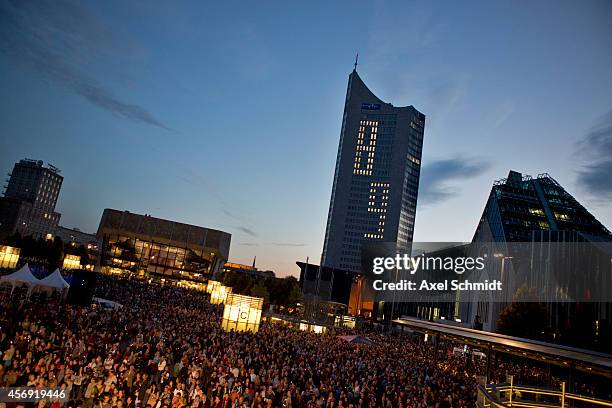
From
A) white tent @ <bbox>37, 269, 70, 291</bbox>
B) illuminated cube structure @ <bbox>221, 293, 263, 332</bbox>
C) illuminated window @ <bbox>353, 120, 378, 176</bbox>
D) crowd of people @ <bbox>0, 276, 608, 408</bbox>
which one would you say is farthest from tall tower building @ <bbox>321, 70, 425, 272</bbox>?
crowd of people @ <bbox>0, 276, 608, 408</bbox>

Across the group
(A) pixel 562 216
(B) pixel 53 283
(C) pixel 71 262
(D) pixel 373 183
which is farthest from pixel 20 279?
(D) pixel 373 183

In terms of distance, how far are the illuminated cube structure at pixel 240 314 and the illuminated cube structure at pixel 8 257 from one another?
3184 cm

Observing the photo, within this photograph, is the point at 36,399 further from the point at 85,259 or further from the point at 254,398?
the point at 85,259

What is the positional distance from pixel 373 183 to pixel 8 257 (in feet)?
486

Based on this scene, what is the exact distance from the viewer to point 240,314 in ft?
93.4

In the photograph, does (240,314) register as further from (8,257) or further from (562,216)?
(562,216)

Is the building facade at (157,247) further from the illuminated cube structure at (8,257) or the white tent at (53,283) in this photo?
the white tent at (53,283)

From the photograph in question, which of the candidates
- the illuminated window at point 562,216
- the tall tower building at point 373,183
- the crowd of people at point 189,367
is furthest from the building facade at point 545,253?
the tall tower building at point 373,183

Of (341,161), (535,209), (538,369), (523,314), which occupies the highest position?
(341,161)

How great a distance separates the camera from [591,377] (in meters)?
33.3

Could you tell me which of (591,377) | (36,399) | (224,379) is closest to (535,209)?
(591,377)

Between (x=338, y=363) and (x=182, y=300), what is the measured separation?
92.7 ft

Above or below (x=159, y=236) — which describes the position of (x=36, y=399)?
→ below

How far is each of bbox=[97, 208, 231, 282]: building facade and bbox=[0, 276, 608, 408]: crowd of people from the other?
2570 inches
